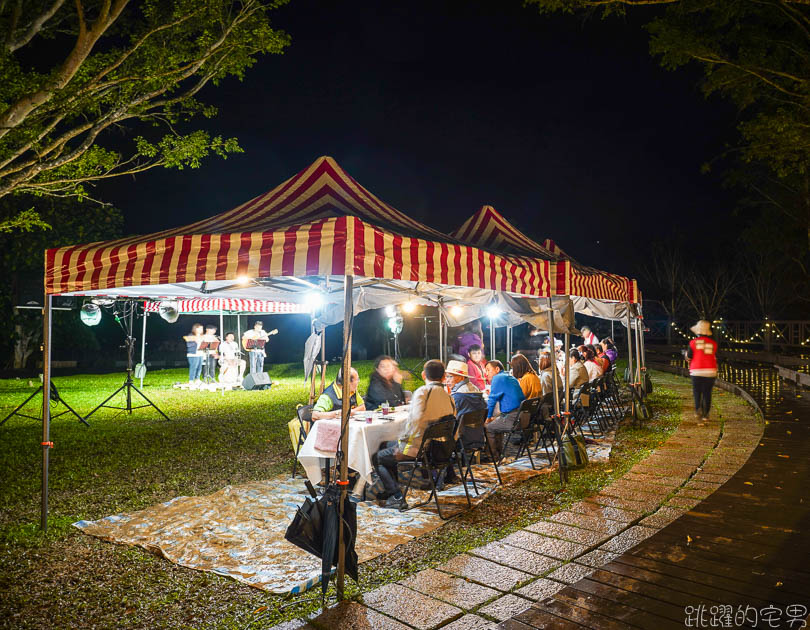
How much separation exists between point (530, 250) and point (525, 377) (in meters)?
1.66

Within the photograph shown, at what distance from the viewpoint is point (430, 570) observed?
3.47 meters

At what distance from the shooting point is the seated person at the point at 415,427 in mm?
4945

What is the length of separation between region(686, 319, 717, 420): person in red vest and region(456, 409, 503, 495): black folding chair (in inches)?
184

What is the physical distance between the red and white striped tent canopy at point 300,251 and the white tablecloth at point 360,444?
1.53 m

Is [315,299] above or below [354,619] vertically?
above

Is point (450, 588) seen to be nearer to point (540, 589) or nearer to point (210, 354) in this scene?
point (540, 589)

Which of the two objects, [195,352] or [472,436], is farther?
[195,352]

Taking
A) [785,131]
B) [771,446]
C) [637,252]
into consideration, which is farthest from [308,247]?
[637,252]

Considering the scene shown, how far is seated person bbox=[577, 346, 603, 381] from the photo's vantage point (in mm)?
8980

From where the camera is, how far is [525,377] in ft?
23.6

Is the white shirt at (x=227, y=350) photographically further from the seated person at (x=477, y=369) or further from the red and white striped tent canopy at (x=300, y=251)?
the red and white striped tent canopy at (x=300, y=251)

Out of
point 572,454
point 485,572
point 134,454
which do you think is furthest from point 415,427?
point 134,454

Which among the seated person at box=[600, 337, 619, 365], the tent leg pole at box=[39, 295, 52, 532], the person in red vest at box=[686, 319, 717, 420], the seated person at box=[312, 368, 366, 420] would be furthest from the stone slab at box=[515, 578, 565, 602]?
the seated person at box=[600, 337, 619, 365]

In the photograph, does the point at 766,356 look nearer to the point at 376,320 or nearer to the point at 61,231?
the point at 376,320
